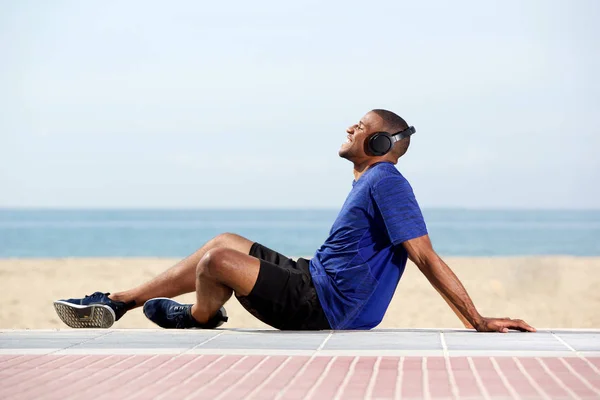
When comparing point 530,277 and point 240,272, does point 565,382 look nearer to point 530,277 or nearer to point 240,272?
point 240,272

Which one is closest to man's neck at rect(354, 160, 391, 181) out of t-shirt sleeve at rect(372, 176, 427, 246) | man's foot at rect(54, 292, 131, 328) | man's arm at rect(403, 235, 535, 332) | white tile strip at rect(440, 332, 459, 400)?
t-shirt sleeve at rect(372, 176, 427, 246)

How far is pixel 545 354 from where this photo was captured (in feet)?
17.4

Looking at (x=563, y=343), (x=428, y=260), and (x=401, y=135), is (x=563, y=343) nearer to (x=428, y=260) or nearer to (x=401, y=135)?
(x=428, y=260)

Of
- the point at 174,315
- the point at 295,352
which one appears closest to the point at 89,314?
the point at 174,315

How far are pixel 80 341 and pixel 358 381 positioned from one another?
2014mm

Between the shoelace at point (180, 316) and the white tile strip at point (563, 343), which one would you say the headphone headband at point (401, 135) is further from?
the shoelace at point (180, 316)

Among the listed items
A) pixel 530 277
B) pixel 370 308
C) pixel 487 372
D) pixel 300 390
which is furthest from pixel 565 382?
pixel 530 277

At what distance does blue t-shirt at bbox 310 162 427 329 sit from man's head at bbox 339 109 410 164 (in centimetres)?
15

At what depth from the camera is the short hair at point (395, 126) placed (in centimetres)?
623

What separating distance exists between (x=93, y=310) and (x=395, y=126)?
7.16 feet

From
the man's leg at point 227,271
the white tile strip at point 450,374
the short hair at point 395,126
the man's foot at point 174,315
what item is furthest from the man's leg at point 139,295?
the white tile strip at point 450,374

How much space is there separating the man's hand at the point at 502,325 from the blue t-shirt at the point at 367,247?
584 mm

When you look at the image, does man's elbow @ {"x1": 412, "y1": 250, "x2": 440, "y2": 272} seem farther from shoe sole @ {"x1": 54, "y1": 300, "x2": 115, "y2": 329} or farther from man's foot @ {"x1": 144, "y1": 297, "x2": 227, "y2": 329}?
shoe sole @ {"x1": 54, "y1": 300, "x2": 115, "y2": 329}

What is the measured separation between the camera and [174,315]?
254 inches
